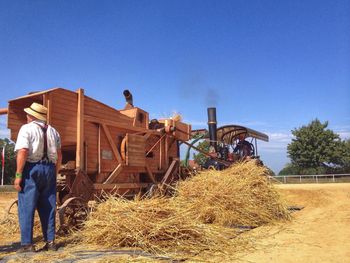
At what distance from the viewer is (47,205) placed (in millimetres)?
4664

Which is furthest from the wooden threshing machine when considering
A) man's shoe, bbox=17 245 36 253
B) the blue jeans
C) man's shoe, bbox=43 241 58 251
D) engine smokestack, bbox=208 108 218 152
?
engine smokestack, bbox=208 108 218 152

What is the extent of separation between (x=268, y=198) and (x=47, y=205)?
467cm

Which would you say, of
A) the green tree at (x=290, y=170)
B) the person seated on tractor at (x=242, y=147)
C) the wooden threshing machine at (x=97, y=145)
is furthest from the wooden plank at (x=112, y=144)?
the green tree at (x=290, y=170)

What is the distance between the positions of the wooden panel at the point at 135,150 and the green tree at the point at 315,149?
36703 mm

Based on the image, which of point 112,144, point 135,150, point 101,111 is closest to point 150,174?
point 135,150

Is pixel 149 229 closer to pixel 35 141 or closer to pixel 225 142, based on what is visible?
pixel 35 141

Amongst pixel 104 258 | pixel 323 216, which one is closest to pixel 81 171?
pixel 104 258

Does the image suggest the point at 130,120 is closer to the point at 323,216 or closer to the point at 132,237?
the point at 132,237

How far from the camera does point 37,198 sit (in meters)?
4.56

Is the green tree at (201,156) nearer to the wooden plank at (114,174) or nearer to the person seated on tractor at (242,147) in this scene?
the person seated on tractor at (242,147)

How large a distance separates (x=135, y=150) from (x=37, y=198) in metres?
3.47

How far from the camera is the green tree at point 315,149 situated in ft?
139

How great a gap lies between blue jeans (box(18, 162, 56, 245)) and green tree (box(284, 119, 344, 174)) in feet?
132

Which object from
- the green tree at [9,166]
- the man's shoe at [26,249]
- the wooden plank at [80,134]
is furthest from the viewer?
the green tree at [9,166]
